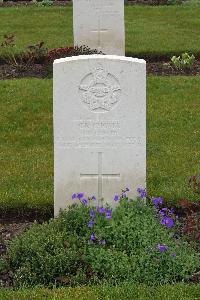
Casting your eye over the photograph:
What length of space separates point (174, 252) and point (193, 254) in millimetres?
155

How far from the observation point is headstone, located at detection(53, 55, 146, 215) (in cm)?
607

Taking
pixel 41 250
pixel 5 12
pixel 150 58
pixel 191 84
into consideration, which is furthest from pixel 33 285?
pixel 5 12

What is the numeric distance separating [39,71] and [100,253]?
660cm

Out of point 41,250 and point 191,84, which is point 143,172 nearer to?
point 41,250

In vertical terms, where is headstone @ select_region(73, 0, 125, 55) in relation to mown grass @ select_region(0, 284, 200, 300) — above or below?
above

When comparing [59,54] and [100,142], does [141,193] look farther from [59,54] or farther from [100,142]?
[59,54]

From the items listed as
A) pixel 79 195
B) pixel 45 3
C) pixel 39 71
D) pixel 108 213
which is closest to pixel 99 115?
pixel 79 195

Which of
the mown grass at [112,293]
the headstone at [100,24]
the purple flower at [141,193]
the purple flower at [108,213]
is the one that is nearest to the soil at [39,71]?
the headstone at [100,24]

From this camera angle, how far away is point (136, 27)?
51.0 ft

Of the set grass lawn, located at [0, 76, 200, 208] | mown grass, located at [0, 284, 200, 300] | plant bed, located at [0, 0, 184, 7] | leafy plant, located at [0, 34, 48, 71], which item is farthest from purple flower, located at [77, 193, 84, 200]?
plant bed, located at [0, 0, 184, 7]

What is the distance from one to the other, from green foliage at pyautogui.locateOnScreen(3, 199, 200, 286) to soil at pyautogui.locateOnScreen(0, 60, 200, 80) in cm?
586

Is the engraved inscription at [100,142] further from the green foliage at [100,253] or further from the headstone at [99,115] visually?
the green foliage at [100,253]

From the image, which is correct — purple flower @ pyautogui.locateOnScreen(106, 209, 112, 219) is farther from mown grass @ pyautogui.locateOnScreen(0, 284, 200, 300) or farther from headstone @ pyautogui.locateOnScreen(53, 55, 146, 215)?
mown grass @ pyautogui.locateOnScreen(0, 284, 200, 300)

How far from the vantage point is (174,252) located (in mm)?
5547
